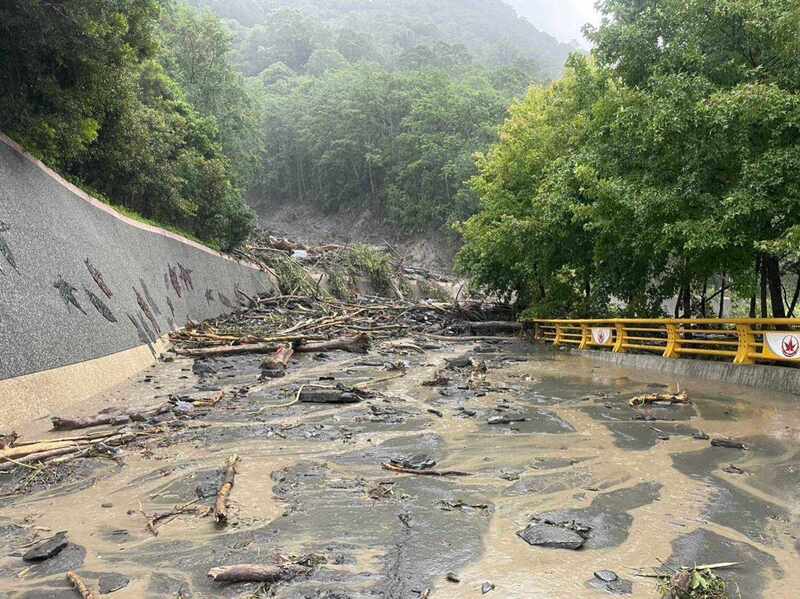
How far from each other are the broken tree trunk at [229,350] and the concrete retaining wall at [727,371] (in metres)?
9.95

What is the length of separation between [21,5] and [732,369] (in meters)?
14.6

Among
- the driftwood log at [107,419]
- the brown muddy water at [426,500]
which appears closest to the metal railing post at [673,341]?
the brown muddy water at [426,500]

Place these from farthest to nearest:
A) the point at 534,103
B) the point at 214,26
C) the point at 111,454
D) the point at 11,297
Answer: the point at 214,26 → the point at 534,103 → the point at 11,297 → the point at 111,454

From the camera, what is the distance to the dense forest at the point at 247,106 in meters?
11.0

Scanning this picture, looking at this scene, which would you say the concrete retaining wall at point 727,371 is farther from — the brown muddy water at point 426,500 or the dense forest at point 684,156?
the dense forest at point 684,156

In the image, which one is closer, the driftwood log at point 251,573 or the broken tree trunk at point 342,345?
the driftwood log at point 251,573

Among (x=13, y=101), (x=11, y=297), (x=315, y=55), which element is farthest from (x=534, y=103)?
(x=315, y=55)

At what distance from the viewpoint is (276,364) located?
524 inches

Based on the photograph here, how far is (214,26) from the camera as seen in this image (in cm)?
3434

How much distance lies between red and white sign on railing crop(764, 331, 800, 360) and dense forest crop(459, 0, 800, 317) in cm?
146

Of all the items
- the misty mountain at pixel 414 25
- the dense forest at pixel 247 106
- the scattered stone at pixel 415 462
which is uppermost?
the misty mountain at pixel 414 25

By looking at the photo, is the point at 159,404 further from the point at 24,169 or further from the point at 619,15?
the point at 619,15

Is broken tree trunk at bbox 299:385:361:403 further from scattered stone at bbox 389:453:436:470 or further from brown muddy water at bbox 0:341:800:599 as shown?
scattered stone at bbox 389:453:436:470

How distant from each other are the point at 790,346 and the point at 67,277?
43.0 ft
